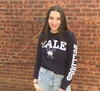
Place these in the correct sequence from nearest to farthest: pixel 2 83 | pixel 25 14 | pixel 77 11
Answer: pixel 77 11 < pixel 25 14 < pixel 2 83

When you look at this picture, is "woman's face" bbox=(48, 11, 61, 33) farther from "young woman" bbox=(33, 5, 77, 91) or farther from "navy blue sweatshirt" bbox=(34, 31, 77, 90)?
"navy blue sweatshirt" bbox=(34, 31, 77, 90)

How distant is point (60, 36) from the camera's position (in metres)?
3.10

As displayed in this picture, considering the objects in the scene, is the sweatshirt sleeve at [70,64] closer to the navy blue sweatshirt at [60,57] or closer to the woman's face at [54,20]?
the navy blue sweatshirt at [60,57]

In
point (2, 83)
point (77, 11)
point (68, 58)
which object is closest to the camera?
point (68, 58)

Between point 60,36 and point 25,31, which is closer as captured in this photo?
point 60,36

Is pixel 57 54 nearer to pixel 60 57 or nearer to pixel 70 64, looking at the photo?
pixel 60 57

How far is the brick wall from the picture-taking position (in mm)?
4797

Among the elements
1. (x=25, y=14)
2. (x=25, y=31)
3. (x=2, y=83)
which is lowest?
(x=2, y=83)

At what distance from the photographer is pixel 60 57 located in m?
3.08

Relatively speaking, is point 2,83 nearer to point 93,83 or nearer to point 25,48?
point 25,48

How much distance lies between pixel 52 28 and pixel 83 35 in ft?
5.98

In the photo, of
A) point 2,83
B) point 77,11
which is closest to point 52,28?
point 77,11

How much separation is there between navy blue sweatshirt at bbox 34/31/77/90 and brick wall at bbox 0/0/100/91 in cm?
176

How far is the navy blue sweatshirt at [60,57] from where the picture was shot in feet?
10.1
